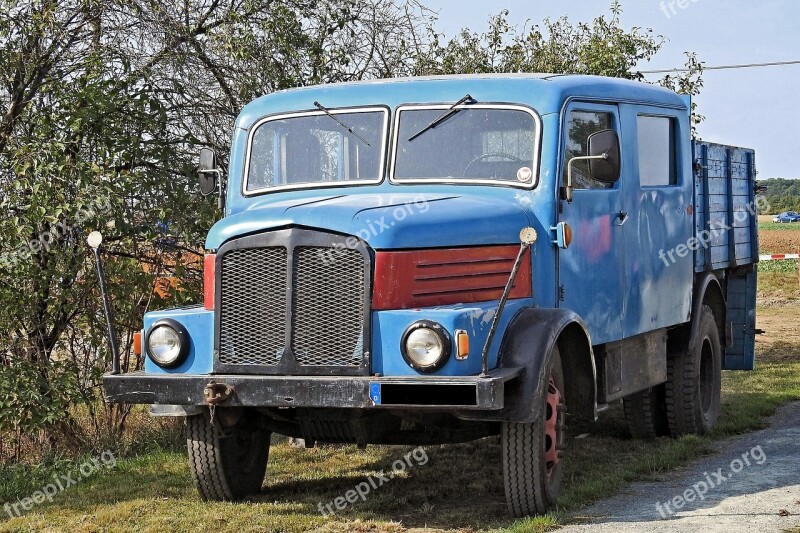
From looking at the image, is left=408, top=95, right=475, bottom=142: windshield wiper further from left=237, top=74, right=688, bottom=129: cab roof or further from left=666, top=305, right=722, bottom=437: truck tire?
left=666, top=305, right=722, bottom=437: truck tire

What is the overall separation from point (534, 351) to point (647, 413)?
335 cm

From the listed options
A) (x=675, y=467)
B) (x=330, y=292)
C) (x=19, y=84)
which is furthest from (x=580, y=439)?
(x=19, y=84)

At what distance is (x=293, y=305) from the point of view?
642cm

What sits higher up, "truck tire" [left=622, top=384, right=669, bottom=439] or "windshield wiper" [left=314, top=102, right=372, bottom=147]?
"windshield wiper" [left=314, top=102, right=372, bottom=147]

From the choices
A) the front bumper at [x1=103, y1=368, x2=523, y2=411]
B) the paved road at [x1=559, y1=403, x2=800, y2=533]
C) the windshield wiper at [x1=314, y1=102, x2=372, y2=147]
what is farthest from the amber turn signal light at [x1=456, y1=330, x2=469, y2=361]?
the windshield wiper at [x1=314, y1=102, x2=372, y2=147]

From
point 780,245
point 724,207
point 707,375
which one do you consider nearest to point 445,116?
point 707,375

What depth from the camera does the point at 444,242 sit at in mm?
6621

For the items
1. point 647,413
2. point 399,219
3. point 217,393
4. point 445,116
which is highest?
point 445,116

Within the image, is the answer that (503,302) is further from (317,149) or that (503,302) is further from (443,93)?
(317,149)

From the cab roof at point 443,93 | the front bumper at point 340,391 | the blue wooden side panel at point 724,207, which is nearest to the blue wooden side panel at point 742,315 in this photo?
the blue wooden side panel at point 724,207

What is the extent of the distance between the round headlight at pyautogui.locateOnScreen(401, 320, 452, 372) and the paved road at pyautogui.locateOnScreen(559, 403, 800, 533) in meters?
1.10

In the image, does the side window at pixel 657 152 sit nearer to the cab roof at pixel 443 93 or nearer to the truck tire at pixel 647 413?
the cab roof at pixel 443 93

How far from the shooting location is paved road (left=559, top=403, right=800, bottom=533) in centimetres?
655

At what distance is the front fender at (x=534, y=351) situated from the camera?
6.41 metres
